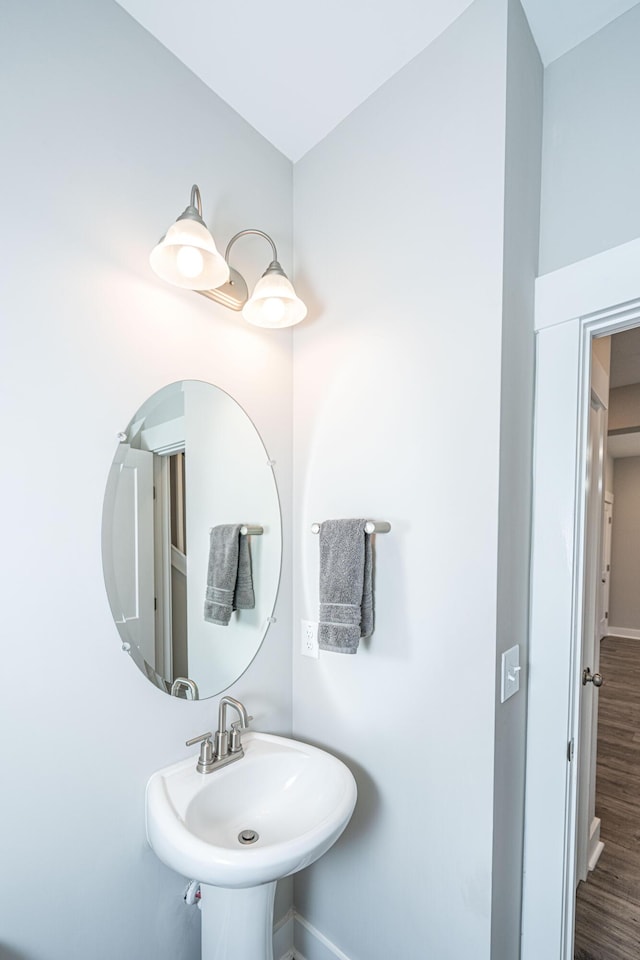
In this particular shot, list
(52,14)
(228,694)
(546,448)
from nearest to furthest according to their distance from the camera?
(52,14)
(546,448)
(228,694)

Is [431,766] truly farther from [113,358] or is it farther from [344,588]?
[113,358]

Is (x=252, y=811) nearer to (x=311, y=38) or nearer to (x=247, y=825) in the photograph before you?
(x=247, y=825)

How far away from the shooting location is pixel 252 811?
1297 millimetres

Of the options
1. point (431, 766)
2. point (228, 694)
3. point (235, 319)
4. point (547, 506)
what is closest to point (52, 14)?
point (235, 319)

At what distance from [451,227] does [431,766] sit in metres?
1.45

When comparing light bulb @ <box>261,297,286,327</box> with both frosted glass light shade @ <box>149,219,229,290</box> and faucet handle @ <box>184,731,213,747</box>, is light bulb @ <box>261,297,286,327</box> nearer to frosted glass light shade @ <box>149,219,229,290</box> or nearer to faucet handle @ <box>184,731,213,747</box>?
frosted glass light shade @ <box>149,219,229,290</box>

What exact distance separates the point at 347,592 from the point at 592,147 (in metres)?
1.39

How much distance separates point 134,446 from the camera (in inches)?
46.2

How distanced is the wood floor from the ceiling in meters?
2.96

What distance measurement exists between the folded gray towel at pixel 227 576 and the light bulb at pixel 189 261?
732mm

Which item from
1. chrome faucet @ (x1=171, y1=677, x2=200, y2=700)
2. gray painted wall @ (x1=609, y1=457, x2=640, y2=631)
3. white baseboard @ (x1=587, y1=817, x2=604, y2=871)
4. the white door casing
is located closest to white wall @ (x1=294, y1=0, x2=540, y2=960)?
chrome faucet @ (x1=171, y1=677, x2=200, y2=700)

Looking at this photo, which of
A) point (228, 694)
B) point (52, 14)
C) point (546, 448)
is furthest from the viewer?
point (228, 694)

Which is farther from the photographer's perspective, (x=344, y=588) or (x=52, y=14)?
(x=344, y=588)

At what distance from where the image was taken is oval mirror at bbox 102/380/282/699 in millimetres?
1161
